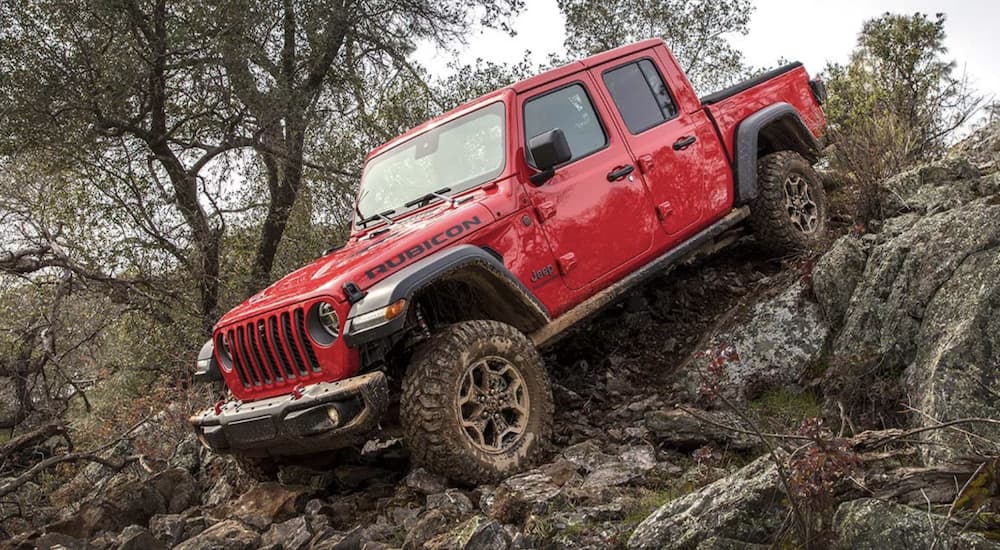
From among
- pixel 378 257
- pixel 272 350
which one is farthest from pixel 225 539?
pixel 378 257

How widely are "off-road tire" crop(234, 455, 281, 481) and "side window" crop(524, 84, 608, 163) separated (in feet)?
A: 8.17

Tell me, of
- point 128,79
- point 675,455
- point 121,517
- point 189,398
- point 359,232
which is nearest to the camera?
point 675,455

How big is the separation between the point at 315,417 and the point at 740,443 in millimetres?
2009

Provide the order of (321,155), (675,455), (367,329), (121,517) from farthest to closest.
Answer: (321,155), (121,517), (675,455), (367,329)

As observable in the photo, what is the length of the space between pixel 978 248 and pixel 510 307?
2.32m

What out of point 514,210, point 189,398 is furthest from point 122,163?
point 514,210

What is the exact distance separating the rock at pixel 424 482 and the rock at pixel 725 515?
1363mm

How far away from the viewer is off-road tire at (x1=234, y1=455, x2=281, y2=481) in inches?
187

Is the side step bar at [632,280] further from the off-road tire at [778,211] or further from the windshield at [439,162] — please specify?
the windshield at [439,162]

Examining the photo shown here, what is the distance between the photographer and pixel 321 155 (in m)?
10.7

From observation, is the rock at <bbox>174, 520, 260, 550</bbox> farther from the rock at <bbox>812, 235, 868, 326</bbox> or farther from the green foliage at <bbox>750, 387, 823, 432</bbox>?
the rock at <bbox>812, 235, 868, 326</bbox>

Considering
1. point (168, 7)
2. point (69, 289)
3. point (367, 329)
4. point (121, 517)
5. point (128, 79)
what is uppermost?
point (168, 7)

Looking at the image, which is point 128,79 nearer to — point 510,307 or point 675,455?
point 510,307

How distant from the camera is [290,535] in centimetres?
381
